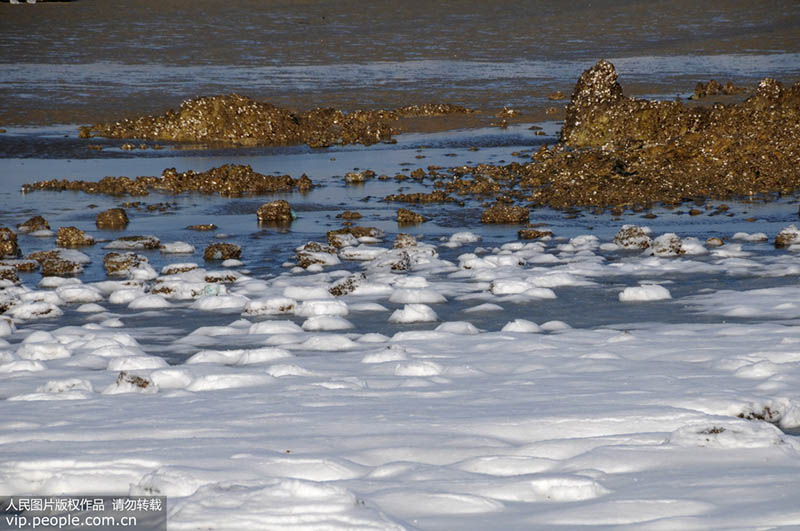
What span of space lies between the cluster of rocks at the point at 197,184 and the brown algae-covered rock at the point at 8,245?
300 centimetres

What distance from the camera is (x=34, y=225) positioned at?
8.89 meters

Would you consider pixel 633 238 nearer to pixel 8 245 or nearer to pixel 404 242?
pixel 404 242

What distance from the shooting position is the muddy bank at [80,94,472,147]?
15.1 m

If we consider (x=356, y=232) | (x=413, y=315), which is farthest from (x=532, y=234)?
(x=413, y=315)

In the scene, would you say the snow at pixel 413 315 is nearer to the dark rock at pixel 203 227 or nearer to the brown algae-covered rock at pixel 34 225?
the dark rock at pixel 203 227

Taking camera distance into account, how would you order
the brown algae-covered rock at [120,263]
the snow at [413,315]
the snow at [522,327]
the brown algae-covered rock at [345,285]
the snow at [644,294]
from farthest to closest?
the brown algae-covered rock at [120,263] < the brown algae-covered rock at [345,285] < the snow at [644,294] < the snow at [413,315] < the snow at [522,327]

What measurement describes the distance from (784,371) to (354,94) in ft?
55.5

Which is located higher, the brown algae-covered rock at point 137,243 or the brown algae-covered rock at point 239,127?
the brown algae-covered rock at point 239,127

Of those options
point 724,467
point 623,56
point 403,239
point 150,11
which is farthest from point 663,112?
point 150,11

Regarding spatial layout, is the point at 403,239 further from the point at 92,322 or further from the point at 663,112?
the point at 663,112

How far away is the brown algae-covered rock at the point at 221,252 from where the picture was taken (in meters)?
7.69

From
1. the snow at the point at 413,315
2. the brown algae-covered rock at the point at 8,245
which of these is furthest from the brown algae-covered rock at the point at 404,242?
the brown algae-covered rock at the point at 8,245

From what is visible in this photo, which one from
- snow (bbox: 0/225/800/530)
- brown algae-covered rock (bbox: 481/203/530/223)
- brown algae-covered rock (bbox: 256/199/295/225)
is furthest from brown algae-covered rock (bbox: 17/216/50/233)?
brown algae-covered rock (bbox: 481/203/530/223)

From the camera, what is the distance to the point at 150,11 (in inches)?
1604
